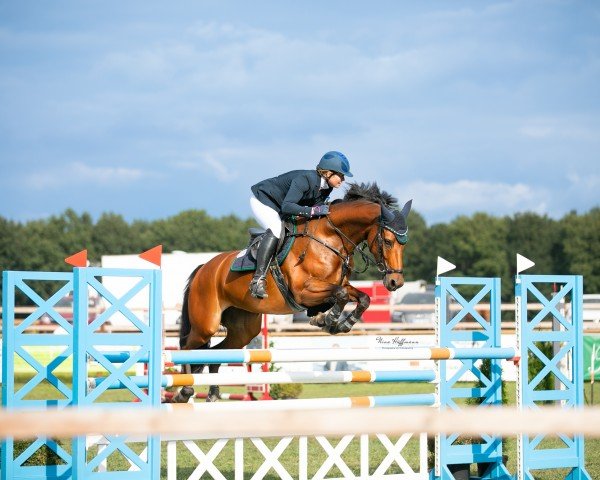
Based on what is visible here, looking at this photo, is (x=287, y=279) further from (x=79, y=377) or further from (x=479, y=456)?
(x=79, y=377)

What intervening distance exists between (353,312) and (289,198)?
3.11ft

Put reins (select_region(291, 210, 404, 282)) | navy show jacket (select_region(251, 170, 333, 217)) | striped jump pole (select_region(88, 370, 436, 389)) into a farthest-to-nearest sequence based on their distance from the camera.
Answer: navy show jacket (select_region(251, 170, 333, 217)) < reins (select_region(291, 210, 404, 282)) < striped jump pole (select_region(88, 370, 436, 389))

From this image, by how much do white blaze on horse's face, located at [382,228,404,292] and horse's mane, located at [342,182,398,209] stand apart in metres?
0.39

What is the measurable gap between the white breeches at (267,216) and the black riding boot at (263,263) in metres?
0.04

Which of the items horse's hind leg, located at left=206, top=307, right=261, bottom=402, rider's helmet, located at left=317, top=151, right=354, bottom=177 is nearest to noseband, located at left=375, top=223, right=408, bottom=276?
rider's helmet, located at left=317, top=151, right=354, bottom=177

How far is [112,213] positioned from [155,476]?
62.0m

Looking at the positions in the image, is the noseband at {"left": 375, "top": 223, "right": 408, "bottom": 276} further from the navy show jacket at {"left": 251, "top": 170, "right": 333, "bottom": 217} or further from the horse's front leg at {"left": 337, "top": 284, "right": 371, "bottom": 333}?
the navy show jacket at {"left": 251, "top": 170, "right": 333, "bottom": 217}

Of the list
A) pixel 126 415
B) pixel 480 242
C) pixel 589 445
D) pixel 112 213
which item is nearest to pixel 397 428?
pixel 126 415

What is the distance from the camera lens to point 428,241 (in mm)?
56250

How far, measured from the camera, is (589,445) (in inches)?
292

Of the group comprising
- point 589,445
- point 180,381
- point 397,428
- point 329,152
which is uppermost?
point 329,152

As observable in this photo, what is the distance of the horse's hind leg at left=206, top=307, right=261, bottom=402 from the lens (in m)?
6.41

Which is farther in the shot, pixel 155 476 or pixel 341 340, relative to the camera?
pixel 341 340

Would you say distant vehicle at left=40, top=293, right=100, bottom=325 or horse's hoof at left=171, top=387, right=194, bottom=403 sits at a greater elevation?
horse's hoof at left=171, top=387, right=194, bottom=403
